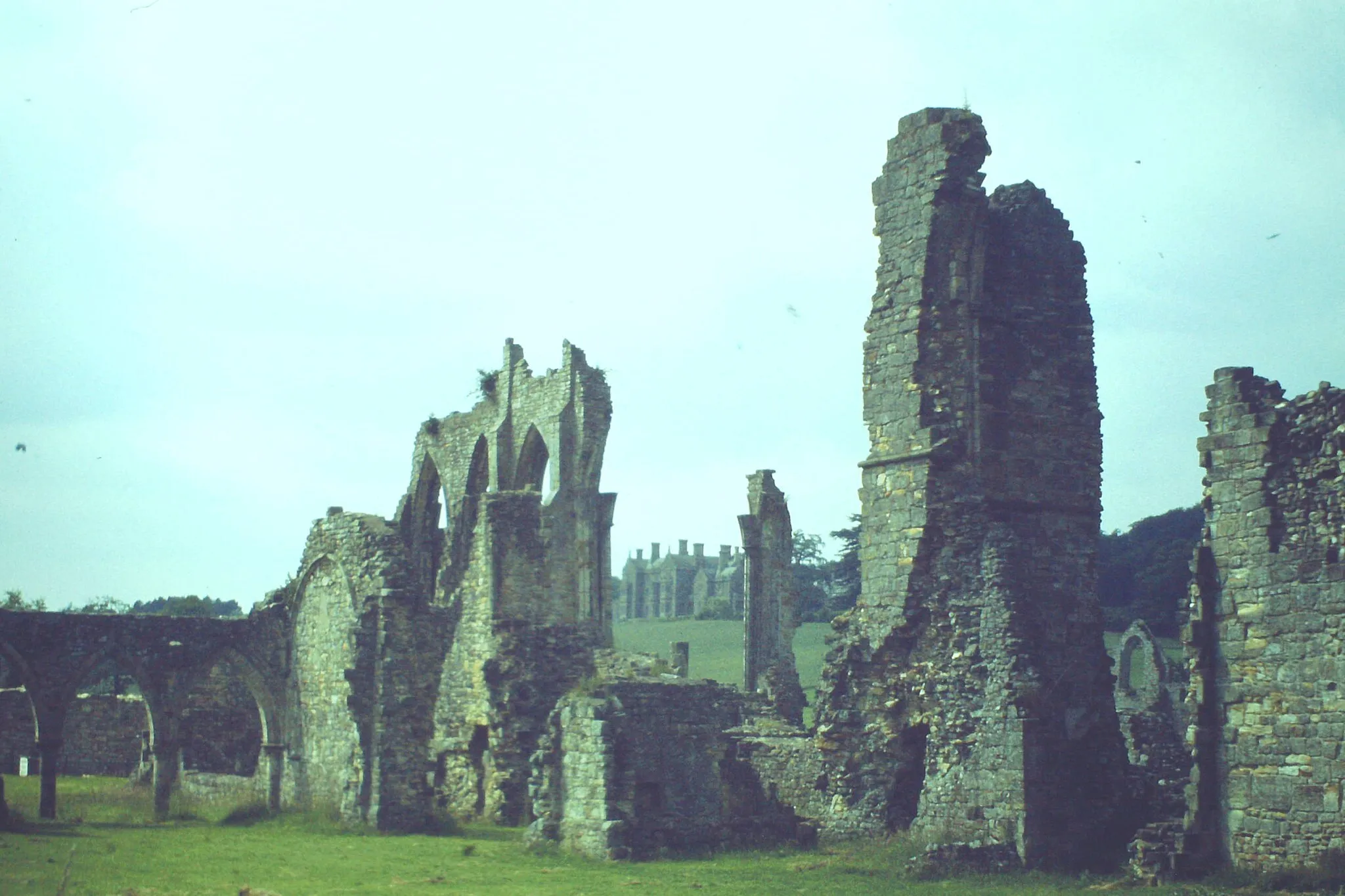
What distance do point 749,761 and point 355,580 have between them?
293 inches

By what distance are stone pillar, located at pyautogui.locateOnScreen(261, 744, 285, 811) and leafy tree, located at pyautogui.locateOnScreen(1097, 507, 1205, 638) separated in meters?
28.7

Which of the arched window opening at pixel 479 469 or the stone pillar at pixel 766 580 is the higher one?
the arched window opening at pixel 479 469

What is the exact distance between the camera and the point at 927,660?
54.0 feet

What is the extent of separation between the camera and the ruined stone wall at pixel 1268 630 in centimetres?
1298

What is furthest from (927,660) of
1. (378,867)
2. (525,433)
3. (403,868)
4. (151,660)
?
(525,433)

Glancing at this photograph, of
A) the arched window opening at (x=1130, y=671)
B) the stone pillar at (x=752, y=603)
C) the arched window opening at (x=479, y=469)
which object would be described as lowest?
the arched window opening at (x=1130, y=671)

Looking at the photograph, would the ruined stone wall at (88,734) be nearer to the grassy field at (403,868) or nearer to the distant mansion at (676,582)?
the grassy field at (403,868)

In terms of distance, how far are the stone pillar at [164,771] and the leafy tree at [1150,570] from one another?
3037 centimetres

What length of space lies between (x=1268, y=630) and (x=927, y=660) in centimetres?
384

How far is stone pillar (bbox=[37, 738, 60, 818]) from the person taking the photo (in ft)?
73.8

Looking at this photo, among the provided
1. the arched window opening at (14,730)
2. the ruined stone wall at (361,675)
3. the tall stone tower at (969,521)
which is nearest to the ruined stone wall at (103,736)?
the arched window opening at (14,730)

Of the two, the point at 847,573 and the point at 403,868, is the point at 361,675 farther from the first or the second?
the point at 847,573

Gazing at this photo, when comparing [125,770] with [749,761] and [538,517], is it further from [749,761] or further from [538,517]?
[749,761]

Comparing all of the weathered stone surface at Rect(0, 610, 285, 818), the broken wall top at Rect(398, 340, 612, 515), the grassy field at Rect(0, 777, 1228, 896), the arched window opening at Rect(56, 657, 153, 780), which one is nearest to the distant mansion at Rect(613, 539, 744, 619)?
the broken wall top at Rect(398, 340, 612, 515)
